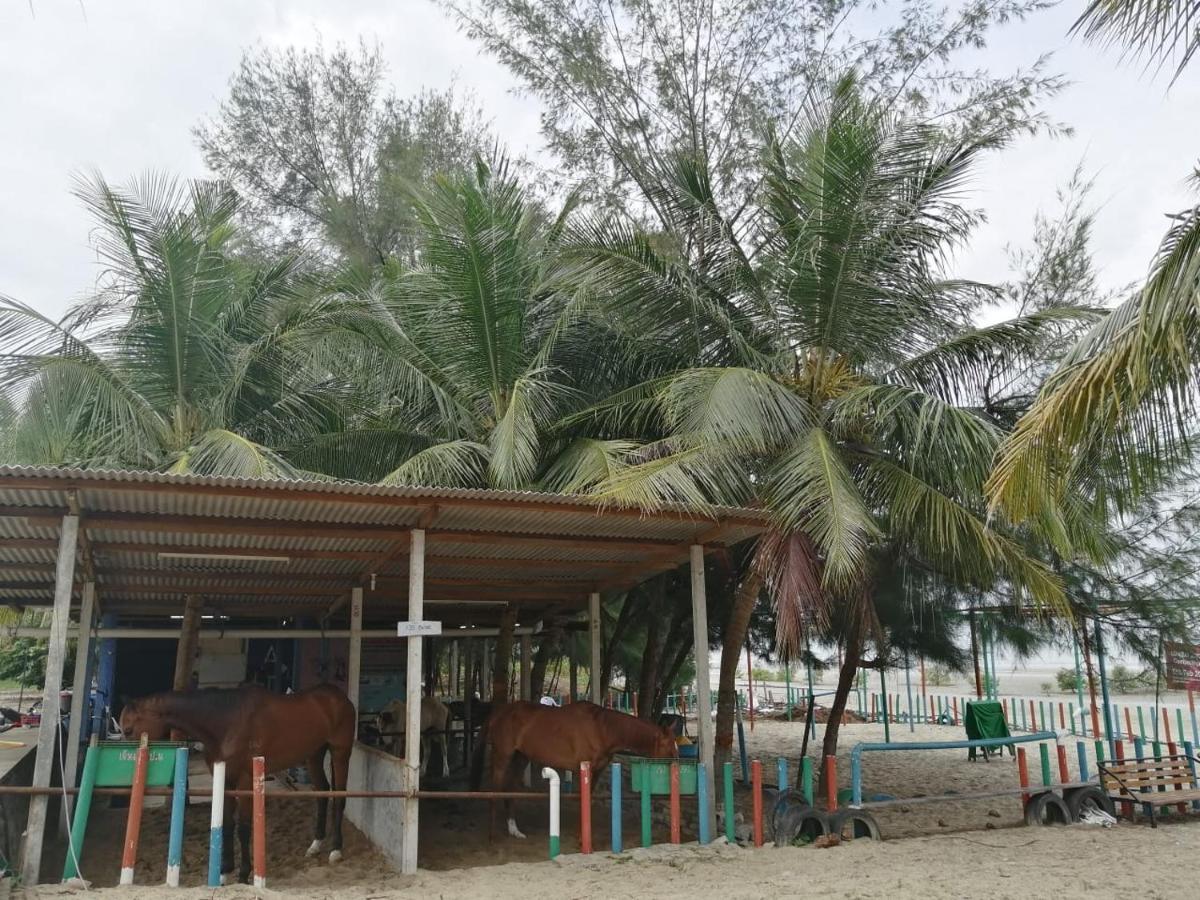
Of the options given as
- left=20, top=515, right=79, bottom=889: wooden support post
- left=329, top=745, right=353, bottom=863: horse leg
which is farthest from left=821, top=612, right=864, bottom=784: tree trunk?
left=20, top=515, right=79, bottom=889: wooden support post

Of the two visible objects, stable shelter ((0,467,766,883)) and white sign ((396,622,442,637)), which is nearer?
stable shelter ((0,467,766,883))

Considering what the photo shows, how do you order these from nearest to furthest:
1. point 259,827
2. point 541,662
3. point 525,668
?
point 259,827 < point 525,668 < point 541,662

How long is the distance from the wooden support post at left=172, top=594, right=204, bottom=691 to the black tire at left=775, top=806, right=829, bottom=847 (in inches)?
251

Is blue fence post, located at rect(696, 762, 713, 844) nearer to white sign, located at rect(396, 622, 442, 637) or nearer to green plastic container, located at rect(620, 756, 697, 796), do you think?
green plastic container, located at rect(620, 756, 697, 796)

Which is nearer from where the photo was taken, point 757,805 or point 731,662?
point 757,805

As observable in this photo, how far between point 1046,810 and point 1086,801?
420 millimetres

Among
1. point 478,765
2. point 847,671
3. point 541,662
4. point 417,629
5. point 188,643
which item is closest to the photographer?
point 417,629

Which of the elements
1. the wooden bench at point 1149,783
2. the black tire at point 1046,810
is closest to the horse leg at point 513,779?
the black tire at point 1046,810

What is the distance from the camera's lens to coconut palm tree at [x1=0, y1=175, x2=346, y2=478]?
1056cm

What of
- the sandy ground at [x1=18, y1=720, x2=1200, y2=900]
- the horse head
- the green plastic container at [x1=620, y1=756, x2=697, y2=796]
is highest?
the horse head

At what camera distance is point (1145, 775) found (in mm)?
9898

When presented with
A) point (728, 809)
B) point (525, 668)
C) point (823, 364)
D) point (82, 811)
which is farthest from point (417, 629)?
point (525, 668)

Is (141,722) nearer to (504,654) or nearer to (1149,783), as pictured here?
(504,654)

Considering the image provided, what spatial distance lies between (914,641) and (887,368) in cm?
570
